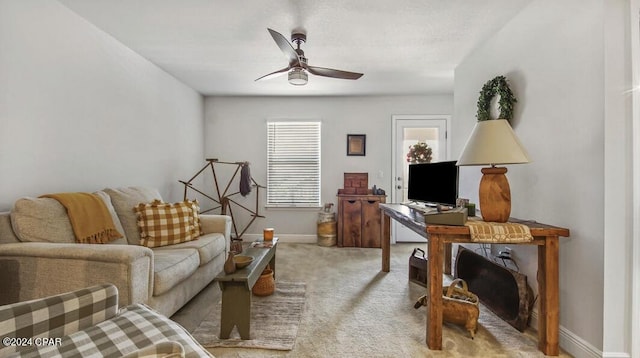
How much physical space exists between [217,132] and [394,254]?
3383 millimetres

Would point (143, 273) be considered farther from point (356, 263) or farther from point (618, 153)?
point (618, 153)

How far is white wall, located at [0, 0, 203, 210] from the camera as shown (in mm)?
1928

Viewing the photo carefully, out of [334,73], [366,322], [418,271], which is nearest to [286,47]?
[334,73]

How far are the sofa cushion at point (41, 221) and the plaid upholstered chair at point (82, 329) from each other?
1.28 metres

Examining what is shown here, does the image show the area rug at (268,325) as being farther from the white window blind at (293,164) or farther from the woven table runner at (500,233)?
the white window blind at (293,164)

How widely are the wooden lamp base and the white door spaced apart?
8.85ft

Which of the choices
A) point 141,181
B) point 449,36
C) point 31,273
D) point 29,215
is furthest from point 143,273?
point 449,36

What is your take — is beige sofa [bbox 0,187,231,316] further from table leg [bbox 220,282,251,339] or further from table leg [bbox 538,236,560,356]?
table leg [bbox 538,236,560,356]

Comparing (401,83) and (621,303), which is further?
(401,83)

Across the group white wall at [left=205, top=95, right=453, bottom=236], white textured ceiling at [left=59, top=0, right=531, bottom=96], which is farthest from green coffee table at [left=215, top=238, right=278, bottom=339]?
white wall at [left=205, top=95, right=453, bottom=236]

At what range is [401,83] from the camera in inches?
161

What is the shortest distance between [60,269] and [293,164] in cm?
341

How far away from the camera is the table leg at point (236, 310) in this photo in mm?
1913

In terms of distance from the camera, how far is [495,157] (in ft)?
6.13
